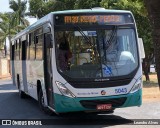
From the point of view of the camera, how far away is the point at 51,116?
1285 cm

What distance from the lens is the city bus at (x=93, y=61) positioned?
10547mm

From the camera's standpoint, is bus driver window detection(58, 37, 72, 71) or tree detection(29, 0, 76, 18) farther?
tree detection(29, 0, 76, 18)

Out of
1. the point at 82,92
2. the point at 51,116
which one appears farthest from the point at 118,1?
the point at 82,92

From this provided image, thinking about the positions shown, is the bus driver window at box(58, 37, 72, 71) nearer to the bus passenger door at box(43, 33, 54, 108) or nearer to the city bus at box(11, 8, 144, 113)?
the city bus at box(11, 8, 144, 113)

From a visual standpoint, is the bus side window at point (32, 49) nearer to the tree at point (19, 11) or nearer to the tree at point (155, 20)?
the tree at point (155, 20)

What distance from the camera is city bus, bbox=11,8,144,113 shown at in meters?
10.5

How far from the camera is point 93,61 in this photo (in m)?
10.8

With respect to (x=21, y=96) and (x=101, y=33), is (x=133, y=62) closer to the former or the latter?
(x=101, y=33)

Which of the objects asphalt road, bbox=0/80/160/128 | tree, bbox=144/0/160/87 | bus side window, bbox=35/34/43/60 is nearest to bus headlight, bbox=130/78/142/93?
asphalt road, bbox=0/80/160/128

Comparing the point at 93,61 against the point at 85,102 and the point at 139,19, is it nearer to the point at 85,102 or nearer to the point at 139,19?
the point at 85,102

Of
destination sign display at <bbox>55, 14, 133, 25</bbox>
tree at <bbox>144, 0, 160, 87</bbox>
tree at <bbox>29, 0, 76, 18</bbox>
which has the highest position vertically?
tree at <bbox>29, 0, 76, 18</bbox>

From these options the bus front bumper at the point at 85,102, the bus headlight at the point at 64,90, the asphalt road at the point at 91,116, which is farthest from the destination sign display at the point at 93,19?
the asphalt road at the point at 91,116

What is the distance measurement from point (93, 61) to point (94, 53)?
244 mm

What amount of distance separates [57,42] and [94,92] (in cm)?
168
